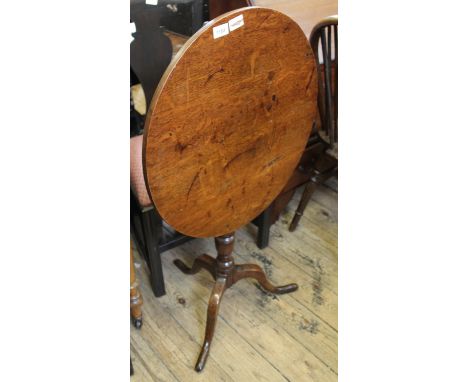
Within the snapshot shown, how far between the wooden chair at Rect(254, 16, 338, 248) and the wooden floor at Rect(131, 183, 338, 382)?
0.12 metres

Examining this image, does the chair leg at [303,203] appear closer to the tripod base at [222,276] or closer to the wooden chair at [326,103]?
the wooden chair at [326,103]

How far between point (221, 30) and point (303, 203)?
1.19 metres

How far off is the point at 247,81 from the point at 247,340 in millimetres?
913

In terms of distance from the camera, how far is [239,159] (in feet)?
4.26

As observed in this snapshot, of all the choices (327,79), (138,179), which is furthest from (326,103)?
(138,179)

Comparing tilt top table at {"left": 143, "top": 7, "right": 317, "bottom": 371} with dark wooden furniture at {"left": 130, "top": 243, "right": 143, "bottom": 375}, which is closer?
tilt top table at {"left": 143, "top": 7, "right": 317, "bottom": 371}

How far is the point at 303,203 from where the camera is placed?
212cm

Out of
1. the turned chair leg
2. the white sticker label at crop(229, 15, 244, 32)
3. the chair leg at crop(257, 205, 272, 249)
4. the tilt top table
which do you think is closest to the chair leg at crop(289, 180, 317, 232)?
the chair leg at crop(257, 205, 272, 249)

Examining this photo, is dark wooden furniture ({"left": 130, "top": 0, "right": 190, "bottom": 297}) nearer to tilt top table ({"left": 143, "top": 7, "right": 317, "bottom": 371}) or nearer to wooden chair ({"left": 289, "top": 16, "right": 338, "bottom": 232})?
tilt top table ({"left": 143, "top": 7, "right": 317, "bottom": 371})

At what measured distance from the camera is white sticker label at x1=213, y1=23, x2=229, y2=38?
1.05 m
